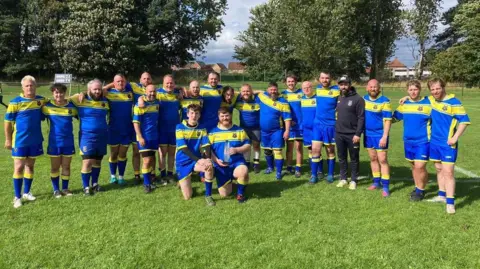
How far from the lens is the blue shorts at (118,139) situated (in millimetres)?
6789

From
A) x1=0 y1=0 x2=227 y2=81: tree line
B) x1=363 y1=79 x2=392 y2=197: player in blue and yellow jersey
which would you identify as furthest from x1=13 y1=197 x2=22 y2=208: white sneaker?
x1=0 y1=0 x2=227 y2=81: tree line

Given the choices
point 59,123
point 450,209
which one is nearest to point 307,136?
point 450,209

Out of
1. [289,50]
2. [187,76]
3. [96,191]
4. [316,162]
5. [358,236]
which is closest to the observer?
[358,236]

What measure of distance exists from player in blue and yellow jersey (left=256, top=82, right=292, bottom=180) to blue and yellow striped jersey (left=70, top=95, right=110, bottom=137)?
3.05 m

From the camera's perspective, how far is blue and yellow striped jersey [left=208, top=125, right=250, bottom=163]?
604 cm

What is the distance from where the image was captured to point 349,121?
6527 mm

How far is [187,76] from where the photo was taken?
43625 millimetres

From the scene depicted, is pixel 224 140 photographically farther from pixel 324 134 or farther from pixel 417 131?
pixel 417 131

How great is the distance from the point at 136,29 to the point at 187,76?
7.66m

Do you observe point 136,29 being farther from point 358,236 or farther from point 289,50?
point 358,236

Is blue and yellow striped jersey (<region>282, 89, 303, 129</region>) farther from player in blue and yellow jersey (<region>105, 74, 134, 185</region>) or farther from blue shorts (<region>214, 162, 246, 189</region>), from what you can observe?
player in blue and yellow jersey (<region>105, 74, 134, 185</region>)

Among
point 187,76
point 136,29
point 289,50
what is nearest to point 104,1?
point 136,29

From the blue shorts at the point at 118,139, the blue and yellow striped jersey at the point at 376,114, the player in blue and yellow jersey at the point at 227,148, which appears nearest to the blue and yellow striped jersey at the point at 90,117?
the blue shorts at the point at 118,139

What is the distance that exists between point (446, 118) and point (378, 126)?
44.6 inches
